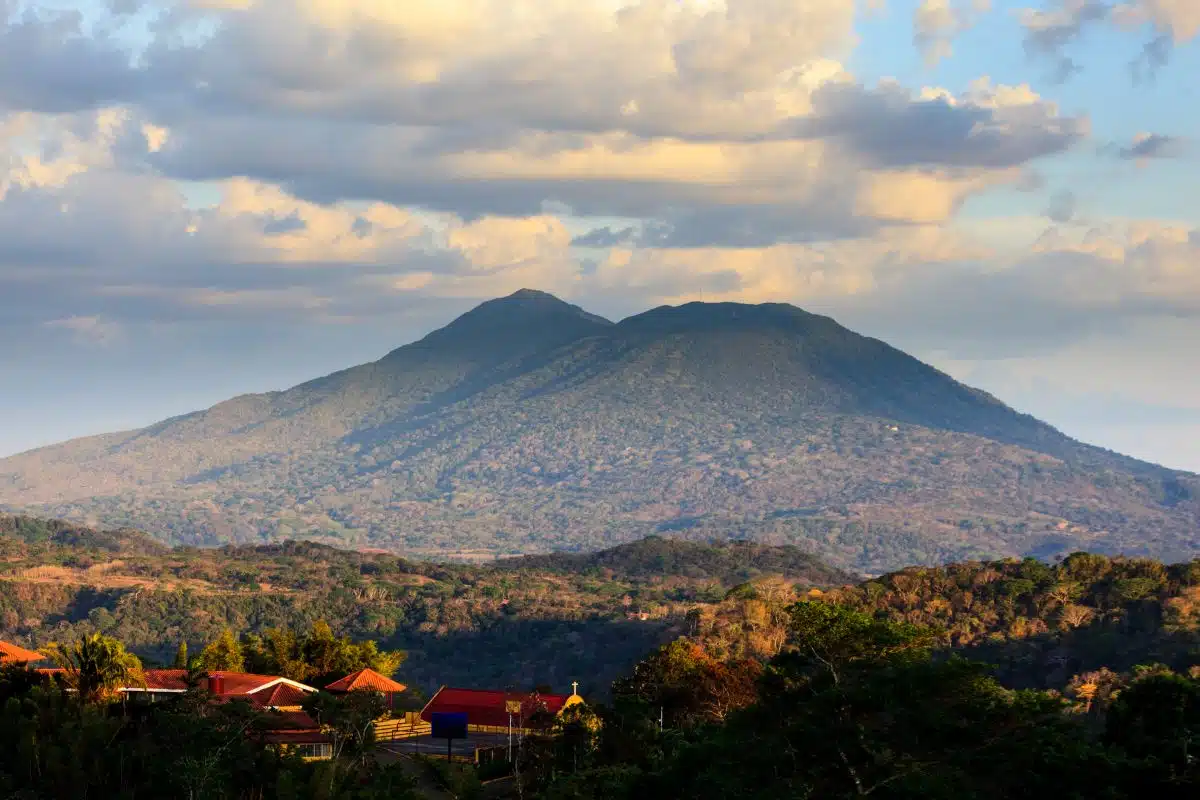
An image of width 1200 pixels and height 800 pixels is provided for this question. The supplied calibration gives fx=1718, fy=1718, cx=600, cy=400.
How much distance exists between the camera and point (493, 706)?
61688 mm

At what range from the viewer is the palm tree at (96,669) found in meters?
52.5

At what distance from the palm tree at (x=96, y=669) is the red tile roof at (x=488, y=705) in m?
11.9

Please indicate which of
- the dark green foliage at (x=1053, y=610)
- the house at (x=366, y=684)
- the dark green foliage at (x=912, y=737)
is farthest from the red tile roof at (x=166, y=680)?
the dark green foliage at (x=1053, y=610)

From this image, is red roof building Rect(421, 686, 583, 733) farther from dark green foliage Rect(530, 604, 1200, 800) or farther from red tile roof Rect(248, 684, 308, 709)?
dark green foliage Rect(530, 604, 1200, 800)

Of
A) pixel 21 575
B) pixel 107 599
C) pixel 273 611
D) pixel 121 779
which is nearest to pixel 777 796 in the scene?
pixel 121 779

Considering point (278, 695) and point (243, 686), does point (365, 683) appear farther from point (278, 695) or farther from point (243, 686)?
point (243, 686)

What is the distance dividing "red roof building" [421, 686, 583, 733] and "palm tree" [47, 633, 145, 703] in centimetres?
1185

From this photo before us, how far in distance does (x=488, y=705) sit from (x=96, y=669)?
14.9 meters

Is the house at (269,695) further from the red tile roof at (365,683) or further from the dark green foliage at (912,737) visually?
the dark green foliage at (912,737)

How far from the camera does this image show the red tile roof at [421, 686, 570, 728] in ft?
196

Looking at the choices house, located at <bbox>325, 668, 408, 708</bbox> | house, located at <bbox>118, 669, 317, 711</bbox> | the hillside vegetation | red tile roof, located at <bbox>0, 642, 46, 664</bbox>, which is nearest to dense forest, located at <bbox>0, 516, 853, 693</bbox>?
the hillside vegetation

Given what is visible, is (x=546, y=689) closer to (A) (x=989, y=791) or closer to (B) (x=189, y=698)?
(B) (x=189, y=698)

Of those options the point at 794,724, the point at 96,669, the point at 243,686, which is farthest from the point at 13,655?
the point at 794,724

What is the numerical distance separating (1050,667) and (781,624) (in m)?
20.7
